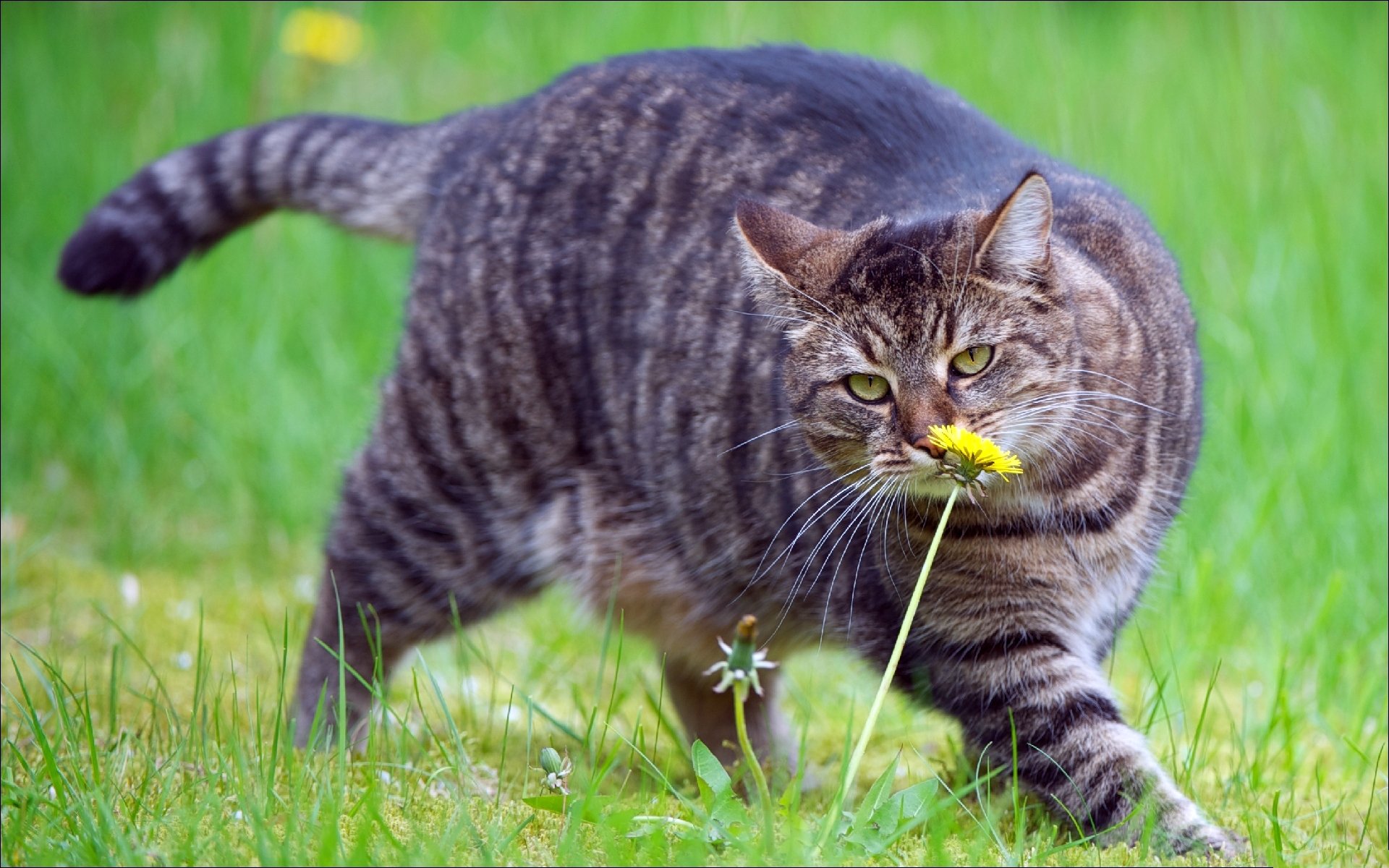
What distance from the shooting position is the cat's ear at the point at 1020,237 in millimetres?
1982

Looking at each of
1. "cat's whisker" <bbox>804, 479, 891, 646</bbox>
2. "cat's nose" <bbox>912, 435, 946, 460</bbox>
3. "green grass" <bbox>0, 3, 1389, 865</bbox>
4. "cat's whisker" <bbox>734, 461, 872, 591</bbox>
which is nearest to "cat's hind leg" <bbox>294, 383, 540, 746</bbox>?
"green grass" <bbox>0, 3, 1389, 865</bbox>

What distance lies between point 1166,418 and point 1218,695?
1048 mm

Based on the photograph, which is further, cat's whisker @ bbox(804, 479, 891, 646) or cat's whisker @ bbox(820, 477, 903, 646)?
cat's whisker @ bbox(804, 479, 891, 646)

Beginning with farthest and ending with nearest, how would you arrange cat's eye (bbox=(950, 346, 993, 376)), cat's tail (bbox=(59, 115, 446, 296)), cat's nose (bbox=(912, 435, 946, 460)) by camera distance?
cat's tail (bbox=(59, 115, 446, 296))
cat's eye (bbox=(950, 346, 993, 376))
cat's nose (bbox=(912, 435, 946, 460))

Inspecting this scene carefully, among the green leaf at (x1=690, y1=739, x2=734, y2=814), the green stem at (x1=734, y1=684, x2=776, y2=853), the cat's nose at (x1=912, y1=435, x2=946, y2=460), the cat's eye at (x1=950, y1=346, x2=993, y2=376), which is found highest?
the cat's eye at (x1=950, y1=346, x2=993, y2=376)

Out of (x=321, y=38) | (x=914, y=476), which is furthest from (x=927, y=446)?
(x=321, y=38)

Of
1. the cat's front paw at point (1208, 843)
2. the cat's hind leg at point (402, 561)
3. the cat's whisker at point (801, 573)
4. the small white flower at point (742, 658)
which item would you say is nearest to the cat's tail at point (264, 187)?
the cat's hind leg at point (402, 561)

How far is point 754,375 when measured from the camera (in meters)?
2.60

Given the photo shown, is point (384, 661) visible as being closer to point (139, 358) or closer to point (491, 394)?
point (491, 394)

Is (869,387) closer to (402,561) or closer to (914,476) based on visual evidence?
(914,476)

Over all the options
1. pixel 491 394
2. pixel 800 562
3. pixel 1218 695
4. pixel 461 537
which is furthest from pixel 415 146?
pixel 1218 695

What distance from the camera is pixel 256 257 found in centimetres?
488

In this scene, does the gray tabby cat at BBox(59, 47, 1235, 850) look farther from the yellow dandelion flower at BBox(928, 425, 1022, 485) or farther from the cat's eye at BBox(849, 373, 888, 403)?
the yellow dandelion flower at BBox(928, 425, 1022, 485)

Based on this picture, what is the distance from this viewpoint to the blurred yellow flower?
4758 mm
